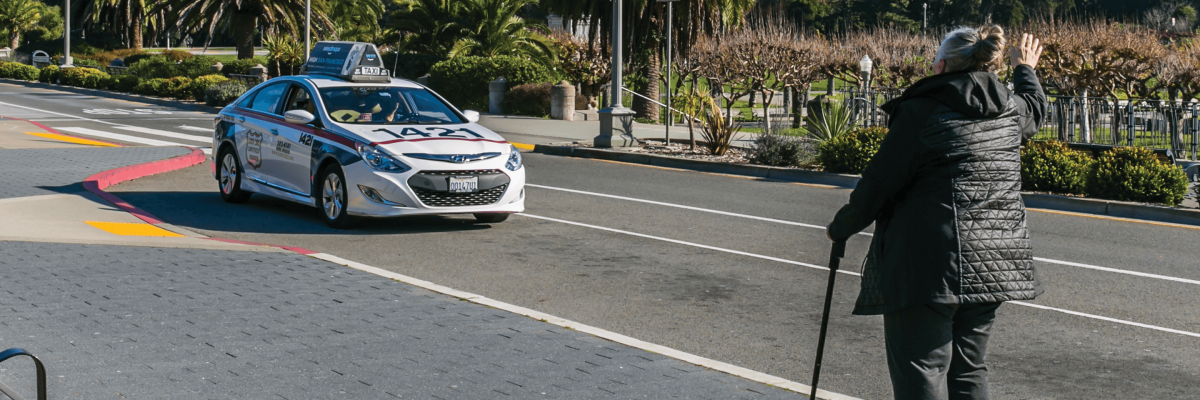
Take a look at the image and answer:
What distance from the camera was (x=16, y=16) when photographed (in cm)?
7994

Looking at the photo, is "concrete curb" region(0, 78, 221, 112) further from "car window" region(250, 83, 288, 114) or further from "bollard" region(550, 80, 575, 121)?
"car window" region(250, 83, 288, 114)

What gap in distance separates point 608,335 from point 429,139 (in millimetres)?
4994

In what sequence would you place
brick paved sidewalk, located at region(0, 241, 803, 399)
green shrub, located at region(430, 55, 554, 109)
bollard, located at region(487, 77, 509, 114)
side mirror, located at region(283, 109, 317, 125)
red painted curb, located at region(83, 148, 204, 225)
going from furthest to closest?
green shrub, located at region(430, 55, 554, 109)
bollard, located at region(487, 77, 509, 114)
red painted curb, located at region(83, 148, 204, 225)
side mirror, located at region(283, 109, 317, 125)
brick paved sidewalk, located at region(0, 241, 803, 399)

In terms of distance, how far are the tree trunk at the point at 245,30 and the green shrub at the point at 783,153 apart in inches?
1099

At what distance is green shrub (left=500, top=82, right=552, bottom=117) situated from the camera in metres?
32.1

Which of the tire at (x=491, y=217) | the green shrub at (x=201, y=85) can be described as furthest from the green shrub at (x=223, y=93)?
the tire at (x=491, y=217)

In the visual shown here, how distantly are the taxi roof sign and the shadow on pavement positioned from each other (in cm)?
149

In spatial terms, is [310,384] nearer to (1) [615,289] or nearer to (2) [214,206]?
(1) [615,289]

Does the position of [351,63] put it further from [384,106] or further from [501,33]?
[501,33]

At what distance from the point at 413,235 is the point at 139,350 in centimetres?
497

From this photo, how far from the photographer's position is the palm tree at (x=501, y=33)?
1569 inches

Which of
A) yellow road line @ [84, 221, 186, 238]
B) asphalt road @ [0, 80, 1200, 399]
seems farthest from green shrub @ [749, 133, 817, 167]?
yellow road line @ [84, 221, 186, 238]

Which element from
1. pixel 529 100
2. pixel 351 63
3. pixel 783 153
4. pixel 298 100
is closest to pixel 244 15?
pixel 529 100

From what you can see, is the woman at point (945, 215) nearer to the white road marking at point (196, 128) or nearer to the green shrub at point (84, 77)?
the white road marking at point (196, 128)
